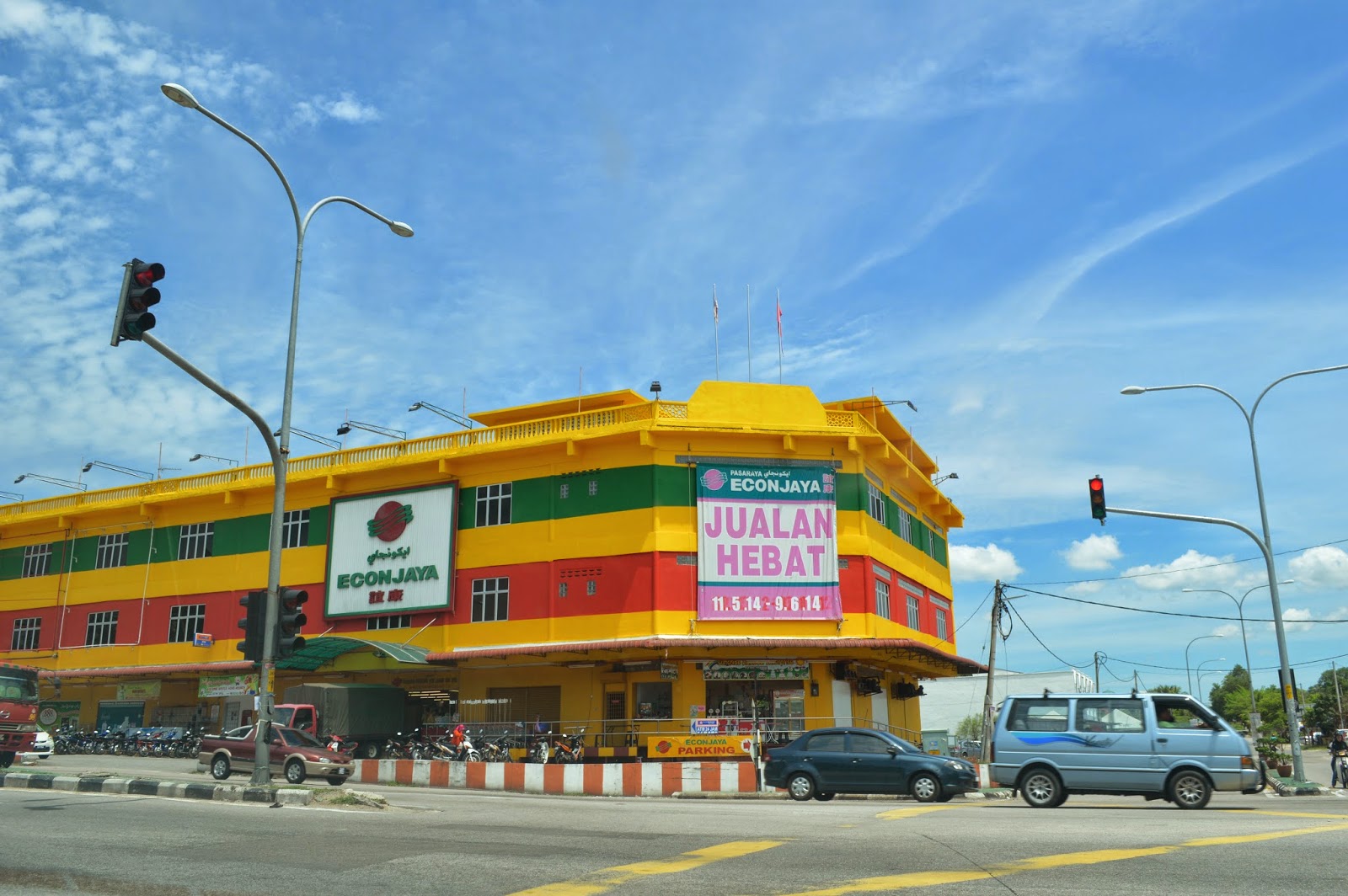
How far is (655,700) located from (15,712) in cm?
1737

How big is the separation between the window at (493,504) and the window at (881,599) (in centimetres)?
1273

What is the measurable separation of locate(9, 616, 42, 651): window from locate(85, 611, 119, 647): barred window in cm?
314

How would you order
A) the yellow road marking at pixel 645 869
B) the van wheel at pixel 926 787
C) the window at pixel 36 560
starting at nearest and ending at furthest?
the yellow road marking at pixel 645 869 < the van wheel at pixel 926 787 < the window at pixel 36 560

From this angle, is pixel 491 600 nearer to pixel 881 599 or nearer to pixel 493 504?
pixel 493 504

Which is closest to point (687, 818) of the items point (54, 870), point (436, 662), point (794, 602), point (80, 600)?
point (54, 870)

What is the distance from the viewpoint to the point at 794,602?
108ft

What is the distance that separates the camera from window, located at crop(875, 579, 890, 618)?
34656mm

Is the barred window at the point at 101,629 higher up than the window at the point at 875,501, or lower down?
lower down

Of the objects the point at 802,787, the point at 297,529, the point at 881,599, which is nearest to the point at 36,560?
the point at 297,529

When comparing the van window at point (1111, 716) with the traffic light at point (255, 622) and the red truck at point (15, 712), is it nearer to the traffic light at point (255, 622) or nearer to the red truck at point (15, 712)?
the traffic light at point (255, 622)

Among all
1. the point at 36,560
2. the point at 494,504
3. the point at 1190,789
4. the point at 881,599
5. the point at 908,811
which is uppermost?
the point at 494,504

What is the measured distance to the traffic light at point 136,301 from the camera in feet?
41.8

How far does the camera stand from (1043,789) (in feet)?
57.9

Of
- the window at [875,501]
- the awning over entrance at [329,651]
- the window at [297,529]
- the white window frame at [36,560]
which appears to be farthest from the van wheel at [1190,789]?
the white window frame at [36,560]
